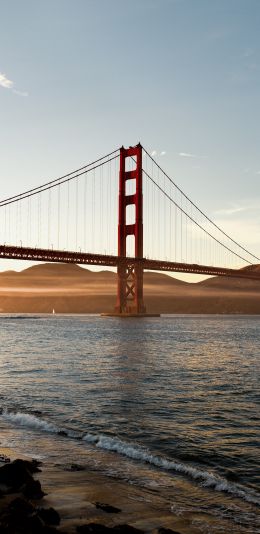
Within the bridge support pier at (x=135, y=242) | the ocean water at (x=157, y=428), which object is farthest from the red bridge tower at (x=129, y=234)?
the ocean water at (x=157, y=428)

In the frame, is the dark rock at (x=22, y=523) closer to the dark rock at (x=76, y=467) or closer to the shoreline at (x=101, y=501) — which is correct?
the shoreline at (x=101, y=501)

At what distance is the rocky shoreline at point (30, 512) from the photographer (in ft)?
18.7

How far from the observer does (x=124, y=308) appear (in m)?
102

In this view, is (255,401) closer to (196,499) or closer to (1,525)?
(196,499)

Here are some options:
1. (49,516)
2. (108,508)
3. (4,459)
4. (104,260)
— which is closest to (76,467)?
(4,459)

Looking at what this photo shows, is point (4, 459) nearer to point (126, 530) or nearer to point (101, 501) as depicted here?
point (101, 501)

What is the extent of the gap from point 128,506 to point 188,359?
2384 cm

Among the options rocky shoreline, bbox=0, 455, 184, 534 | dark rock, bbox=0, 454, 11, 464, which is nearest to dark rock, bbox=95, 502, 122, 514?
rocky shoreline, bbox=0, 455, 184, 534

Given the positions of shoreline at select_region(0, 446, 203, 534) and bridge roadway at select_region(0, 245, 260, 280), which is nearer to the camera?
shoreline at select_region(0, 446, 203, 534)

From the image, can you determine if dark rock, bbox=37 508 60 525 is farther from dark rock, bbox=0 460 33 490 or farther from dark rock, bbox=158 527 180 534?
dark rock, bbox=0 460 33 490

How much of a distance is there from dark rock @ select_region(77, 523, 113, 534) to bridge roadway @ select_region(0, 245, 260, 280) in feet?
228

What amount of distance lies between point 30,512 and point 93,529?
764 mm

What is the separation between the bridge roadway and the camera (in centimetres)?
7621

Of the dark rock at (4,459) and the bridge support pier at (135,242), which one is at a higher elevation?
the bridge support pier at (135,242)
